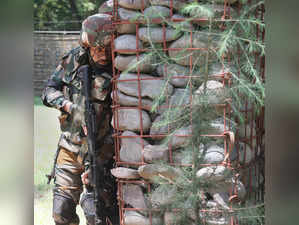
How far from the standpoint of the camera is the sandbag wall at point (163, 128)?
1.73m

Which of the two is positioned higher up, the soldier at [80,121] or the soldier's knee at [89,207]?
the soldier at [80,121]

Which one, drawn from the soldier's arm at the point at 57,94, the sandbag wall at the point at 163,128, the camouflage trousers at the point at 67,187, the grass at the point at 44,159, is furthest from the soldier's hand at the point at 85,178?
the grass at the point at 44,159

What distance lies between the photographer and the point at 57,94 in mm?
2797

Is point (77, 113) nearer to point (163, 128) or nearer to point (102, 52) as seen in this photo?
point (102, 52)

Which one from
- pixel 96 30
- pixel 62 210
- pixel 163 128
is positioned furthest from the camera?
pixel 62 210

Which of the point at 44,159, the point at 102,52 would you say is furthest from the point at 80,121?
the point at 44,159

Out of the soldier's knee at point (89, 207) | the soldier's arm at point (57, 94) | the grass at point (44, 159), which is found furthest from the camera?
the grass at point (44, 159)

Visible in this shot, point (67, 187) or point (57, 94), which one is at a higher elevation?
point (57, 94)

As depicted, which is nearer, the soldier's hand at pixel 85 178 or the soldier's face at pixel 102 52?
the soldier's face at pixel 102 52

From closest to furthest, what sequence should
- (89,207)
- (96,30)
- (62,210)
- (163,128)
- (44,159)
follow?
(163,128) → (96,30) → (89,207) → (62,210) → (44,159)

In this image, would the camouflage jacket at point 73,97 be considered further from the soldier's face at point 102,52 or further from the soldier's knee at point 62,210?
the soldier's knee at point 62,210

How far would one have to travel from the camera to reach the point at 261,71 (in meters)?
2.04

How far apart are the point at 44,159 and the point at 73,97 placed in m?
3.01
